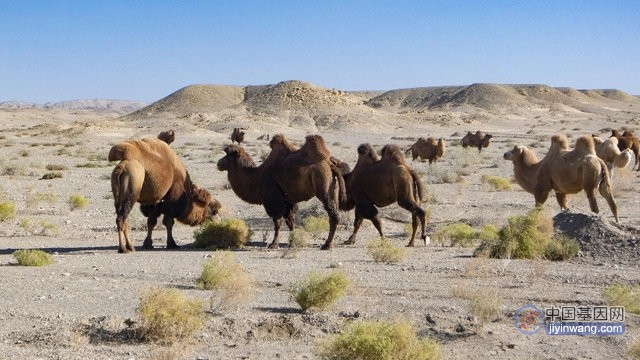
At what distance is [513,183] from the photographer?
2556cm

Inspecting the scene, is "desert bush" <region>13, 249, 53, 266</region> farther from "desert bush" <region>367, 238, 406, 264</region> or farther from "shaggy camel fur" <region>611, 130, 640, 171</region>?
"shaggy camel fur" <region>611, 130, 640, 171</region>

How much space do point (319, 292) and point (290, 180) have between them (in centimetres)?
560

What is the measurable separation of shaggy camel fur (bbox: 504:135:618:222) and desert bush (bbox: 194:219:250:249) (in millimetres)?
5389

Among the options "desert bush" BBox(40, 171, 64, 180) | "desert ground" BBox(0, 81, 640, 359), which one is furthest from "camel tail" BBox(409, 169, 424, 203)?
"desert bush" BBox(40, 171, 64, 180)

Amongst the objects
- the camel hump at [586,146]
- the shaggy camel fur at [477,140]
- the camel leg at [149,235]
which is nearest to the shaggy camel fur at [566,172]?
the camel hump at [586,146]

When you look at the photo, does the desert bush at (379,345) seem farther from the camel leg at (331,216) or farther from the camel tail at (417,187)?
the camel tail at (417,187)

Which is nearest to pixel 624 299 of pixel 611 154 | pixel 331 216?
pixel 331 216

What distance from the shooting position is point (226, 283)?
8.29m

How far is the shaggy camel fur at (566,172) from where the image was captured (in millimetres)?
13750

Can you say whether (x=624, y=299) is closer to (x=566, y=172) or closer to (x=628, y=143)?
(x=566, y=172)

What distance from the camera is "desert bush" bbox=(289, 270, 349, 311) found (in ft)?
25.7

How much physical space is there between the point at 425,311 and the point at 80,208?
41.3ft

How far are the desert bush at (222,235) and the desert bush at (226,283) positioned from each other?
135 inches

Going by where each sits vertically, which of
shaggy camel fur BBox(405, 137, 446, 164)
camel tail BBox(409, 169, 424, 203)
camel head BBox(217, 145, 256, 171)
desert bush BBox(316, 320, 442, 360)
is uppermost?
camel head BBox(217, 145, 256, 171)
